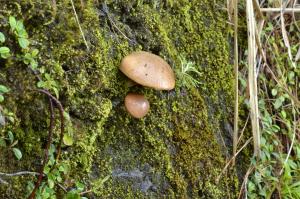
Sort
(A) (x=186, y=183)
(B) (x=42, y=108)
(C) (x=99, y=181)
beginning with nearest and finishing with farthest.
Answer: (B) (x=42, y=108)
(C) (x=99, y=181)
(A) (x=186, y=183)

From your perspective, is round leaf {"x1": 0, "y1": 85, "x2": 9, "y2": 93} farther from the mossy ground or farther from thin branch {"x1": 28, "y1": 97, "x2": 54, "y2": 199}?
thin branch {"x1": 28, "y1": 97, "x2": 54, "y2": 199}

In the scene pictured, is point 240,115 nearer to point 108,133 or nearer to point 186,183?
point 186,183

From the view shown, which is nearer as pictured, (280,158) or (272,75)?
(280,158)

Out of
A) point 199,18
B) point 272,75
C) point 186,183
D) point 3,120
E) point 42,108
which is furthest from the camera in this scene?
point 272,75

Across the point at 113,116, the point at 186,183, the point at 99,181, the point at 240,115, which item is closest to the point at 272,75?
the point at 240,115

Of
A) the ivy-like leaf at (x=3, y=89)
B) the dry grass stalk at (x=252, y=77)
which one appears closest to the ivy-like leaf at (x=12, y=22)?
the ivy-like leaf at (x=3, y=89)

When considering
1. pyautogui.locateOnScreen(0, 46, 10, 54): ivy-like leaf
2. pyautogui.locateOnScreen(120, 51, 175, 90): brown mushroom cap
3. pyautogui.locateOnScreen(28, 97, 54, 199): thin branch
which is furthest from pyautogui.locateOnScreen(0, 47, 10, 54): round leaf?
pyautogui.locateOnScreen(120, 51, 175, 90): brown mushroom cap
